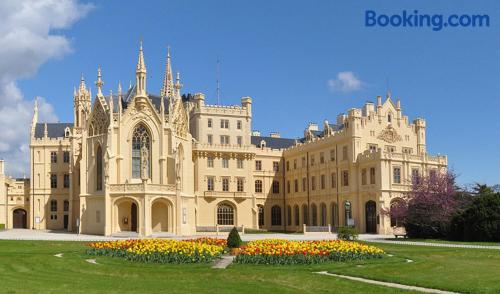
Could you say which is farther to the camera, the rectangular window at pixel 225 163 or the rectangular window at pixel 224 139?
the rectangular window at pixel 224 139

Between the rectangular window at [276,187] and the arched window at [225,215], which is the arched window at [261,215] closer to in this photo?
the rectangular window at [276,187]

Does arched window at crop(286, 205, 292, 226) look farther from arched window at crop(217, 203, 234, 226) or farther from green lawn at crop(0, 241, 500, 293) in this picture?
green lawn at crop(0, 241, 500, 293)

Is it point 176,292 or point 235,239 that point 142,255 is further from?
point 176,292

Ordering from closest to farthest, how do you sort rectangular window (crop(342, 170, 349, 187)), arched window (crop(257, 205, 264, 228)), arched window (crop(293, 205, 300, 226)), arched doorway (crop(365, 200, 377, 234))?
arched doorway (crop(365, 200, 377, 234)), rectangular window (crop(342, 170, 349, 187)), arched window (crop(293, 205, 300, 226)), arched window (crop(257, 205, 264, 228))

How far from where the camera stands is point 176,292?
712 inches

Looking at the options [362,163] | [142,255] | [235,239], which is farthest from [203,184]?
[142,255]

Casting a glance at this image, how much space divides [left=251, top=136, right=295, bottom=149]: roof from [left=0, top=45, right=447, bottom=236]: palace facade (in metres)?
0.28

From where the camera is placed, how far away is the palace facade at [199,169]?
64688 millimetres

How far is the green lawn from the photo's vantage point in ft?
61.9

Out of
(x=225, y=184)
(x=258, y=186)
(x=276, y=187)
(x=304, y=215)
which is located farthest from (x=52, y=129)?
(x=304, y=215)

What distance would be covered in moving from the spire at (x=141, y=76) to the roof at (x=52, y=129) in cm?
2770

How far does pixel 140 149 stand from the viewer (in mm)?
66000

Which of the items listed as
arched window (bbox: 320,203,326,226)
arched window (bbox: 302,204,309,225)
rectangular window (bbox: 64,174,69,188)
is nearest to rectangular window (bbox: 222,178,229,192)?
arched window (bbox: 302,204,309,225)

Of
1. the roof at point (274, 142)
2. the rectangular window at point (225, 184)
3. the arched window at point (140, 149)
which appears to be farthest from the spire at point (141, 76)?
the roof at point (274, 142)
